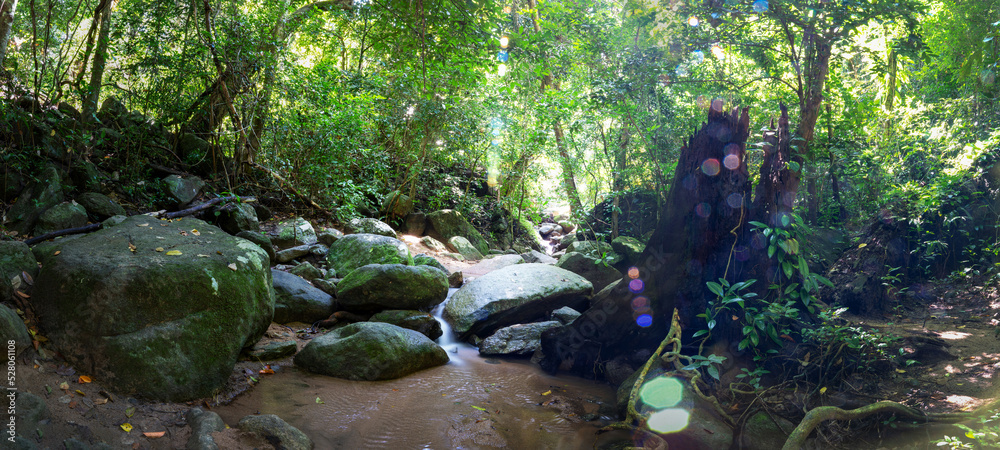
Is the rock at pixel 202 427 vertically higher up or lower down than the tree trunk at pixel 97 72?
lower down

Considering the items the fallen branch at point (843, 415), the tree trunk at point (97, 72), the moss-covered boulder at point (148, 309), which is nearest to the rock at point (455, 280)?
the moss-covered boulder at point (148, 309)

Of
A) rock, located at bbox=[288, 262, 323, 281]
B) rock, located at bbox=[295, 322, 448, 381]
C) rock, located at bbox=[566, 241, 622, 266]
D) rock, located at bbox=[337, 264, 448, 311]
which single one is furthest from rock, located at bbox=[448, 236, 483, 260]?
rock, located at bbox=[295, 322, 448, 381]

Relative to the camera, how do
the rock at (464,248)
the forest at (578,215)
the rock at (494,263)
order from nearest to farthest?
the forest at (578,215), the rock at (494,263), the rock at (464,248)

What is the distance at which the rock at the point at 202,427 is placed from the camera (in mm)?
3002

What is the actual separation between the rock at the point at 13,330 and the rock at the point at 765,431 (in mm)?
5262

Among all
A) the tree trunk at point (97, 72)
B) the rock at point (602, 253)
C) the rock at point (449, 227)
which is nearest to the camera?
the tree trunk at point (97, 72)

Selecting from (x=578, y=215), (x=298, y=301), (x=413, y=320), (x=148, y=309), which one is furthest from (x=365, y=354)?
(x=578, y=215)

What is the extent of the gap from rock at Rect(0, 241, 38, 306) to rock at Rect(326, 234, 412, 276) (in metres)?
4.44

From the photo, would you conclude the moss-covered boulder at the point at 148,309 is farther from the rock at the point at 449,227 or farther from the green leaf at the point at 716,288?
the rock at the point at 449,227

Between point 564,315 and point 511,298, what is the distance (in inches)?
35.9

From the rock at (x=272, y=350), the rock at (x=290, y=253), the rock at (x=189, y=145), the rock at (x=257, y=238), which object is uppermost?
the rock at (x=189, y=145)

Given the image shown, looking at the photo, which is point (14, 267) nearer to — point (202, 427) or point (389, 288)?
point (202, 427)

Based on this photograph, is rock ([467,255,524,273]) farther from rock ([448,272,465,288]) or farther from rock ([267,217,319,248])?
rock ([267,217,319,248])

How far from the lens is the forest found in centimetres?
364
